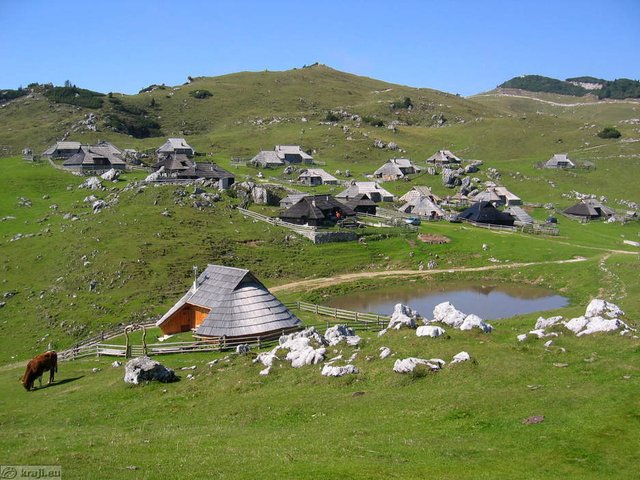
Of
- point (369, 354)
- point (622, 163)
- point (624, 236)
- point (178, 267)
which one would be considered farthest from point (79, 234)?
point (622, 163)

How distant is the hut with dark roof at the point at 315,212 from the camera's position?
78188 mm

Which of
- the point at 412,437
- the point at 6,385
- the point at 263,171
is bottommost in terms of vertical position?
the point at 6,385

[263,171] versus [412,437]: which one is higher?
[263,171]

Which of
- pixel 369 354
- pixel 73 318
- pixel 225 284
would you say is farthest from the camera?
pixel 73 318

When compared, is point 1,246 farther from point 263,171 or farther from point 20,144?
point 20,144

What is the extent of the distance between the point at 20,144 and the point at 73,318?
103088mm

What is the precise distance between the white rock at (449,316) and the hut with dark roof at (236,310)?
1063cm

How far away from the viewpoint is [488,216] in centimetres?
9025

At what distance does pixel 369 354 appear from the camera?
27766mm

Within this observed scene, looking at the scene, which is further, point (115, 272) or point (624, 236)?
point (624, 236)

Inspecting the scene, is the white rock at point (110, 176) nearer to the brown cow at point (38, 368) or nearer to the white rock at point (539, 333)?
the brown cow at point (38, 368)

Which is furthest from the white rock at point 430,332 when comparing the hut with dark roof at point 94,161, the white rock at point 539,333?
the hut with dark roof at point 94,161

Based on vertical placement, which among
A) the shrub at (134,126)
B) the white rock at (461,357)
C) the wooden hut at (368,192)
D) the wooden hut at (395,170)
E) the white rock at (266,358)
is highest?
the shrub at (134,126)

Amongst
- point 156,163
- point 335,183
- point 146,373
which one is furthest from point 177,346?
point 156,163
